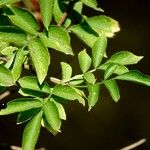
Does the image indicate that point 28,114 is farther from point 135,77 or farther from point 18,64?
point 135,77

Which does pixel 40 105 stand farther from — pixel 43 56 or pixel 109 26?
pixel 109 26

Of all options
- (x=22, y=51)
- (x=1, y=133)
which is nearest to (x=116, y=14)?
(x=1, y=133)

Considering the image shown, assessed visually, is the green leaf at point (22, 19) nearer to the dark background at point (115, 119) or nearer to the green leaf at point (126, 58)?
the green leaf at point (126, 58)

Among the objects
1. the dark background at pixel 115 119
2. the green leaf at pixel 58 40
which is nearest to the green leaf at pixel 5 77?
the green leaf at pixel 58 40

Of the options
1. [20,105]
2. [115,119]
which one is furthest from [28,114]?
[115,119]

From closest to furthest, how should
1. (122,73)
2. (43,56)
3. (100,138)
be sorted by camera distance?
(43,56)
(122,73)
(100,138)

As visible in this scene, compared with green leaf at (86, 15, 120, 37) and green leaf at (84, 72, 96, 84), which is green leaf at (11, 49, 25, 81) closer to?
green leaf at (84, 72, 96, 84)

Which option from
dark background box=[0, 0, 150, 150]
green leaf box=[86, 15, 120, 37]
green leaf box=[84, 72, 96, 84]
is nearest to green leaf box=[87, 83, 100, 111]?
green leaf box=[84, 72, 96, 84]
